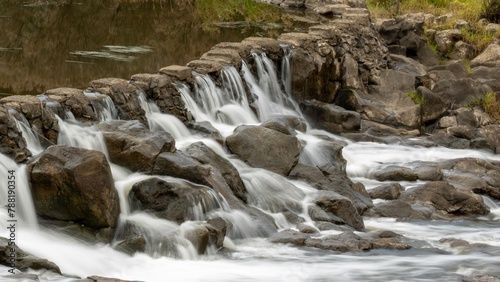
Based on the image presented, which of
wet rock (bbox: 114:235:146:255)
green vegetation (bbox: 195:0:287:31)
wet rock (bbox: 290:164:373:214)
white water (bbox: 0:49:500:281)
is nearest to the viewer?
white water (bbox: 0:49:500:281)

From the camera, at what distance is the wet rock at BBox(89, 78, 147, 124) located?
12.8 metres

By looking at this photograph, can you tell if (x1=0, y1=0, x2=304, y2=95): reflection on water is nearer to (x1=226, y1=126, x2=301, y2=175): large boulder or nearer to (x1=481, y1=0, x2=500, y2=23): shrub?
(x1=226, y1=126, x2=301, y2=175): large boulder

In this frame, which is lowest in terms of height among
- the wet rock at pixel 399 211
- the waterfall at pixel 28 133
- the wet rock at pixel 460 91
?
the wet rock at pixel 399 211

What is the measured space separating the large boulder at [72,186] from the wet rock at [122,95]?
10.3 ft

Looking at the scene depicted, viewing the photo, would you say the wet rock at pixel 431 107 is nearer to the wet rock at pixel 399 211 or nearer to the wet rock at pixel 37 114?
the wet rock at pixel 399 211

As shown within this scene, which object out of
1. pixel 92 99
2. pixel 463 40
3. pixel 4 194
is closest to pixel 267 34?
pixel 463 40

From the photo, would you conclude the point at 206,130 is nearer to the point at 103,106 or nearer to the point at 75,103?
the point at 103,106

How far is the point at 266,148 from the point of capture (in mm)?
12852

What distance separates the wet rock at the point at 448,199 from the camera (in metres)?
12.8

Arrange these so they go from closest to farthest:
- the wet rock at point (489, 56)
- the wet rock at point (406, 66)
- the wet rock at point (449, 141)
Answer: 1. the wet rock at point (449, 141)
2. the wet rock at point (406, 66)
3. the wet rock at point (489, 56)

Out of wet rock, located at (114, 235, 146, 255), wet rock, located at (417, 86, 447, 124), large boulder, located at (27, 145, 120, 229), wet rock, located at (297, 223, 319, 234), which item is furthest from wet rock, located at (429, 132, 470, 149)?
large boulder, located at (27, 145, 120, 229)

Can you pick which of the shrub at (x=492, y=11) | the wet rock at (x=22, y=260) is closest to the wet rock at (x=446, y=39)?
the shrub at (x=492, y=11)

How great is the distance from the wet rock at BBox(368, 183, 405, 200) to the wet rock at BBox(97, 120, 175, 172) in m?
3.33

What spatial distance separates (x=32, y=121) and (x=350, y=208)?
3949 millimetres
